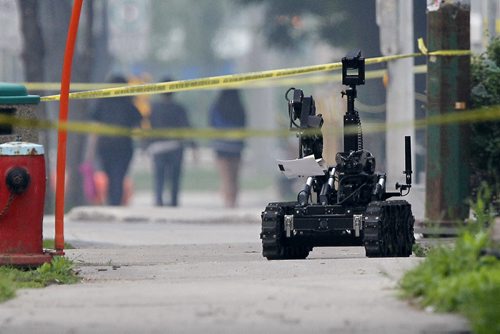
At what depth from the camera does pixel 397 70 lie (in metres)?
21.8

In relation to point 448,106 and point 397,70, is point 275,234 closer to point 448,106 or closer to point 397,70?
point 448,106

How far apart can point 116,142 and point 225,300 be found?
19.2 metres

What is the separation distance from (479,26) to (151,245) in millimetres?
14092

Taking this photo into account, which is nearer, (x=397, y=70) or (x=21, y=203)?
(x=21, y=203)

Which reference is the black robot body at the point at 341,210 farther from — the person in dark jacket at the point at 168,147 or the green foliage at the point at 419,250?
the person in dark jacket at the point at 168,147

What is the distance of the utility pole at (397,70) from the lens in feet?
71.1

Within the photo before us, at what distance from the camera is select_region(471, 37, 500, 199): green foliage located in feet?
54.6

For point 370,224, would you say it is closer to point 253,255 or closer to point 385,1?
point 253,255

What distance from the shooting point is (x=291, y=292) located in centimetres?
1038

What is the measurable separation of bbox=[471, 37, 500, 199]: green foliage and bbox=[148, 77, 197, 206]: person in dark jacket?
12326mm

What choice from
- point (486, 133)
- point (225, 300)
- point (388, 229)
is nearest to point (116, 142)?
point (486, 133)

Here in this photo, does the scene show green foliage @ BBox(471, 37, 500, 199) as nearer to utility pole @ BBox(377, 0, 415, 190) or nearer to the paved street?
the paved street

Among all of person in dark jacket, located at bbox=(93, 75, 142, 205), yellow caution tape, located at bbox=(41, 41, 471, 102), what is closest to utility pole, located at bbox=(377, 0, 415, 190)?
yellow caution tape, located at bbox=(41, 41, 471, 102)

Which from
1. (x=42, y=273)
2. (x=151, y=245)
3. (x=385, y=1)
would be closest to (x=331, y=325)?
(x=42, y=273)
